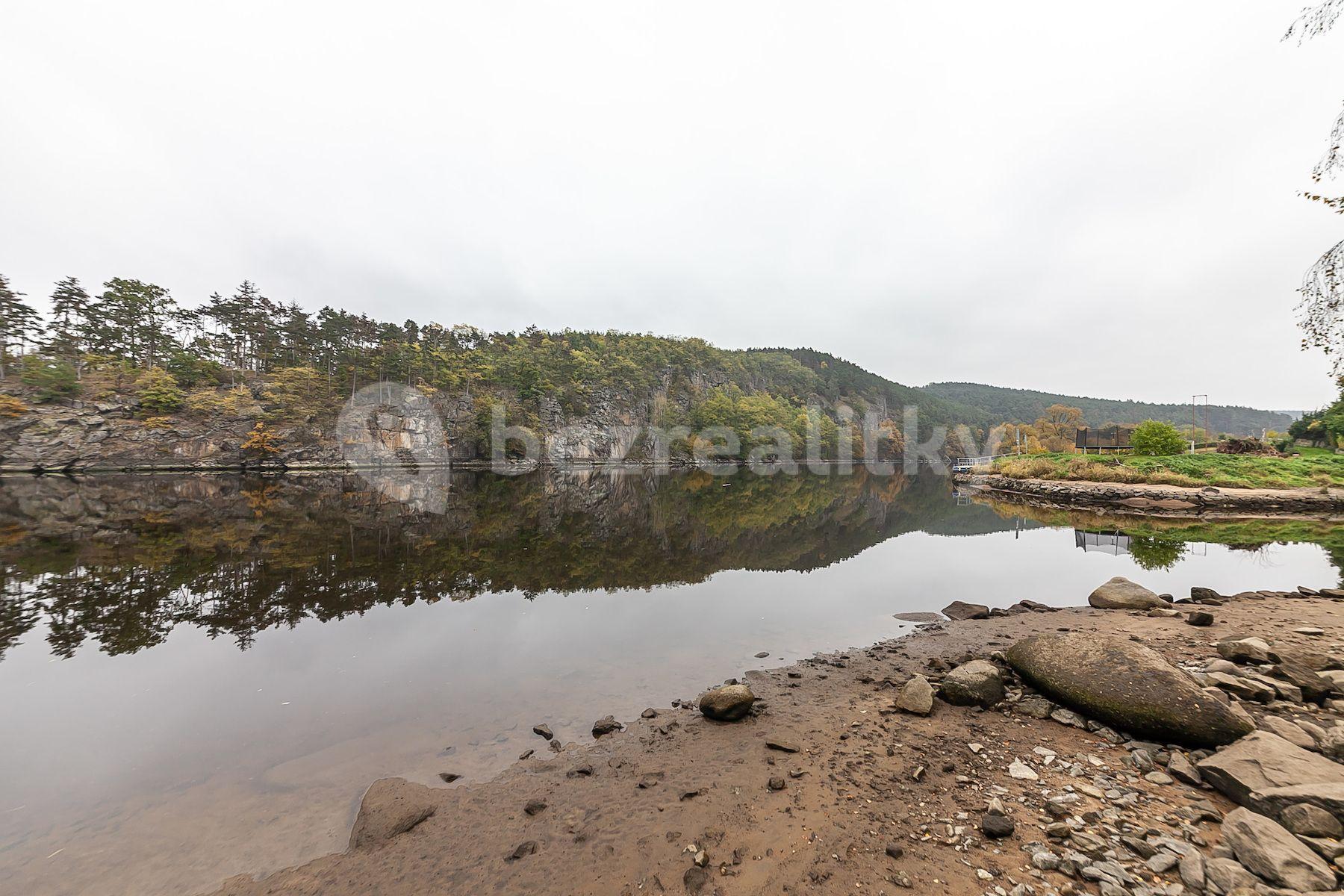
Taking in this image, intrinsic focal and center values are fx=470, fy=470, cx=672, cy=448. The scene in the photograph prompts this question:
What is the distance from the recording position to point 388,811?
4.61 meters

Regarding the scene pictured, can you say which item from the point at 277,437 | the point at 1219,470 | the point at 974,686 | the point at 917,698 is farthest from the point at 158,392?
the point at 1219,470

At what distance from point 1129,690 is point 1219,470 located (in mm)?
41420

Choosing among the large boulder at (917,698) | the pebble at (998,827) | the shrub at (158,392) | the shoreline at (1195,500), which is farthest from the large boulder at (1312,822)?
the shrub at (158,392)

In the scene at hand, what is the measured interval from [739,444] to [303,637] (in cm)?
10410

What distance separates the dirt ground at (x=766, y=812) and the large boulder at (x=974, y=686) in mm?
134

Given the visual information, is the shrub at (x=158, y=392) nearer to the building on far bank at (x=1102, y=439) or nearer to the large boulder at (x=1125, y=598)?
the large boulder at (x=1125, y=598)

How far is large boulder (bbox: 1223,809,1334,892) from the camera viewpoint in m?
2.73

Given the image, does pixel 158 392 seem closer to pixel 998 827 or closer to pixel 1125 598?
pixel 998 827

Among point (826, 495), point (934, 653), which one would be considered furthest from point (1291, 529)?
point (934, 653)

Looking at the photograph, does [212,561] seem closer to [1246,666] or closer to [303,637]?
[303,637]

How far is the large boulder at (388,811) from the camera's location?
14.3 ft

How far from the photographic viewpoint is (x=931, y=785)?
14.8 feet

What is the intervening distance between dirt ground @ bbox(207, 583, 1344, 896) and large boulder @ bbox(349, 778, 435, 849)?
0.02m

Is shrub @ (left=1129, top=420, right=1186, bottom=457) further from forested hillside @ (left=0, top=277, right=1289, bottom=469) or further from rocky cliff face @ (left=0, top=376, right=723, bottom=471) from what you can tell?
rocky cliff face @ (left=0, top=376, right=723, bottom=471)
